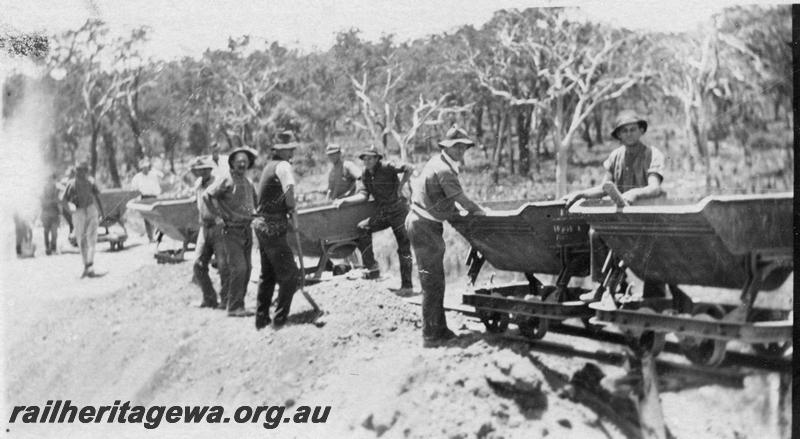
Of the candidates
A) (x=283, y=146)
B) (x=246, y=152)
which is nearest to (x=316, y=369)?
(x=283, y=146)

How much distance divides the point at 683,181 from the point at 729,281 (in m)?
1.12

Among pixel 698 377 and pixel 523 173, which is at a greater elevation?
pixel 523 173

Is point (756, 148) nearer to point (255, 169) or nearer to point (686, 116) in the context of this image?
point (686, 116)

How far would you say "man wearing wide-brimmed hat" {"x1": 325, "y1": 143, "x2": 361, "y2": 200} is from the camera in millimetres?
7301

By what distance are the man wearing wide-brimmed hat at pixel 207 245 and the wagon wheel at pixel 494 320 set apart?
107 inches

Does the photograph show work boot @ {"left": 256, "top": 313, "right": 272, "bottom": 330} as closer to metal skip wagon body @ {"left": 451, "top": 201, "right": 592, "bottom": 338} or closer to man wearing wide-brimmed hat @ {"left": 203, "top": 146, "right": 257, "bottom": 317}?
man wearing wide-brimmed hat @ {"left": 203, "top": 146, "right": 257, "bottom": 317}

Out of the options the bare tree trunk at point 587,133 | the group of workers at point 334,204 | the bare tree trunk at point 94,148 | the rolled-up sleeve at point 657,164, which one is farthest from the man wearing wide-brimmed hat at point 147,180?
the rolled-up sleeve at point 657,164

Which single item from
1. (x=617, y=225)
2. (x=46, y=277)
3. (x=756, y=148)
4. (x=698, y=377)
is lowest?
(x=698, y=377)

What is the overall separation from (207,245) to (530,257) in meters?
3.44

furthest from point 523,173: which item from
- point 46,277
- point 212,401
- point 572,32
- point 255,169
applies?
point 46,277

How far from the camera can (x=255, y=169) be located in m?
7.31

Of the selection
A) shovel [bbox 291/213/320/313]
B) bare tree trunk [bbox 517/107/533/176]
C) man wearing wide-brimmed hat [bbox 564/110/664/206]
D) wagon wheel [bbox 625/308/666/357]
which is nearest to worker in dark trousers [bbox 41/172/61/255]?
shovel [bbox 291/213/320/313]

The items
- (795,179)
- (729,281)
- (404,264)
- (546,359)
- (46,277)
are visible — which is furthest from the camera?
(46,277)

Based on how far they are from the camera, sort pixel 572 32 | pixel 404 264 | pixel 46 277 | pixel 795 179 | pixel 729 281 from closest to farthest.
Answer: pixel 729 281 → pixel 795 179 → pixel 572 32 → pixel 404 264 → pixel 46 277
